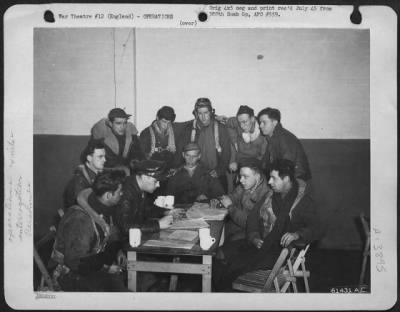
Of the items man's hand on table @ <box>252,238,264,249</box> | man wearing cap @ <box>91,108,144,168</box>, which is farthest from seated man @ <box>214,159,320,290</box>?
man wearing cap @ <box>91,108,144,168</box>

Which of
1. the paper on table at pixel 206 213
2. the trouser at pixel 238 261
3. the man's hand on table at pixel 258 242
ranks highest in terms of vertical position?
the paper on table at pixel 206 213

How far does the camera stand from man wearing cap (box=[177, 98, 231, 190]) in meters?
1.61

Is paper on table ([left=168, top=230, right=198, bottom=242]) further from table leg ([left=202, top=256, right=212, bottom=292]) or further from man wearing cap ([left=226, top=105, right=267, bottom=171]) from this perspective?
man wearing cap ([left=226, top=105, right=267, bottom=171])

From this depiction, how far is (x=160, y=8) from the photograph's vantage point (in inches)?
61.6

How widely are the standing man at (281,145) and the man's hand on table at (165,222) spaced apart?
377 millimetres

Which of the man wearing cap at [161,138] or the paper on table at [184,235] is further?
the man wearing cap at [161,138]

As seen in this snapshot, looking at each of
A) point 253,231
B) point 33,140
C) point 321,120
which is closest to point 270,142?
point 321,120

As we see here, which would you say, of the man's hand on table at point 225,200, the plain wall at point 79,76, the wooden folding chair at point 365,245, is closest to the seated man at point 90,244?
the plain wall at point 79,76

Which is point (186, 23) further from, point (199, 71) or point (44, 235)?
point (44, 235)

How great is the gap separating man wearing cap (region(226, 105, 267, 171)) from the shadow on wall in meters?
0.15

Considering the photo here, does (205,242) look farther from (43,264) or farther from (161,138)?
(43,264)

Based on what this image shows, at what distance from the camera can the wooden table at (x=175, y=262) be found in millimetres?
1464

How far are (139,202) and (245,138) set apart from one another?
0.43 meters

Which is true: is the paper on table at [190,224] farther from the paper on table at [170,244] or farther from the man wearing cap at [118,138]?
the man wearing cap at [118,138]
